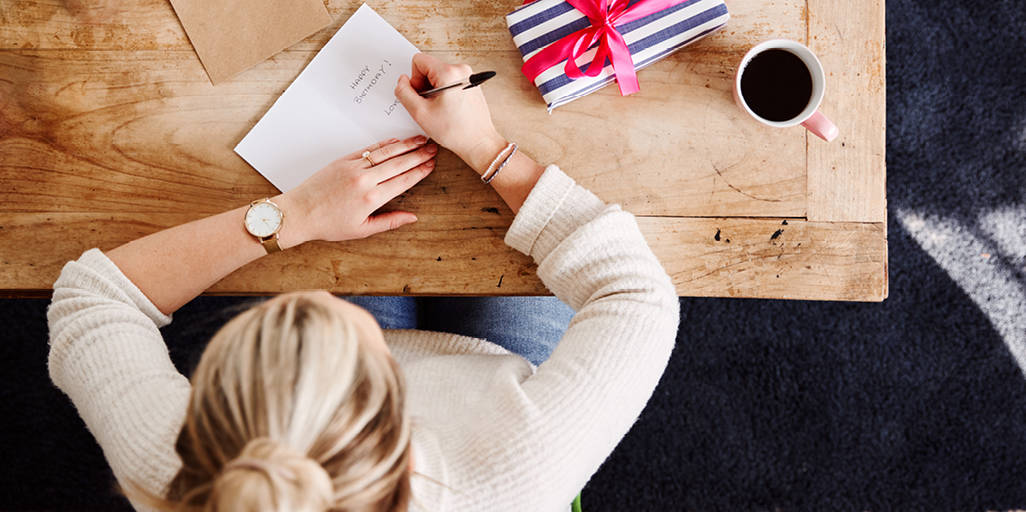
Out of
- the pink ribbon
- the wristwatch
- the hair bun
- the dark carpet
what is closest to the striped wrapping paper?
the pink ribbon

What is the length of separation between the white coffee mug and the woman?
0.21 meters

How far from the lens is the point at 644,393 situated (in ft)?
2.33

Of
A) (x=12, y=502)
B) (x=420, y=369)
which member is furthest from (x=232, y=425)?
(x=12, y=502)

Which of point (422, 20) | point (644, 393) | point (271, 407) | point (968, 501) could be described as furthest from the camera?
point (968, 501)

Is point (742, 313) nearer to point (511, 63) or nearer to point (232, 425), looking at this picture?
point (511, 63)

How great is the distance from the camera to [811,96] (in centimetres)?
75

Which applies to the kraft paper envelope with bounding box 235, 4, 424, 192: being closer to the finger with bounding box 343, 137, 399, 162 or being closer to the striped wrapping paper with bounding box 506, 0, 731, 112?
the finger with bounding box 343, 137, 399, 162

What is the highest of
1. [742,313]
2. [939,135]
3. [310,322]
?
[310,322]

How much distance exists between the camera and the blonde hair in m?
0.49


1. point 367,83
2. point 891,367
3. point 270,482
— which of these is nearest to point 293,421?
point 270,482

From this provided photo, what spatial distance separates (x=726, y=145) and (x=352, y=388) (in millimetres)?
534

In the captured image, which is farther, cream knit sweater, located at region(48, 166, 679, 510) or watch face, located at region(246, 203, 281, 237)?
watch face, located at region(246, 203, 281, 237)

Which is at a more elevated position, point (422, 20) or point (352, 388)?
point (422, 20)

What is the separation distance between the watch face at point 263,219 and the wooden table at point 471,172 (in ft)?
0.15
